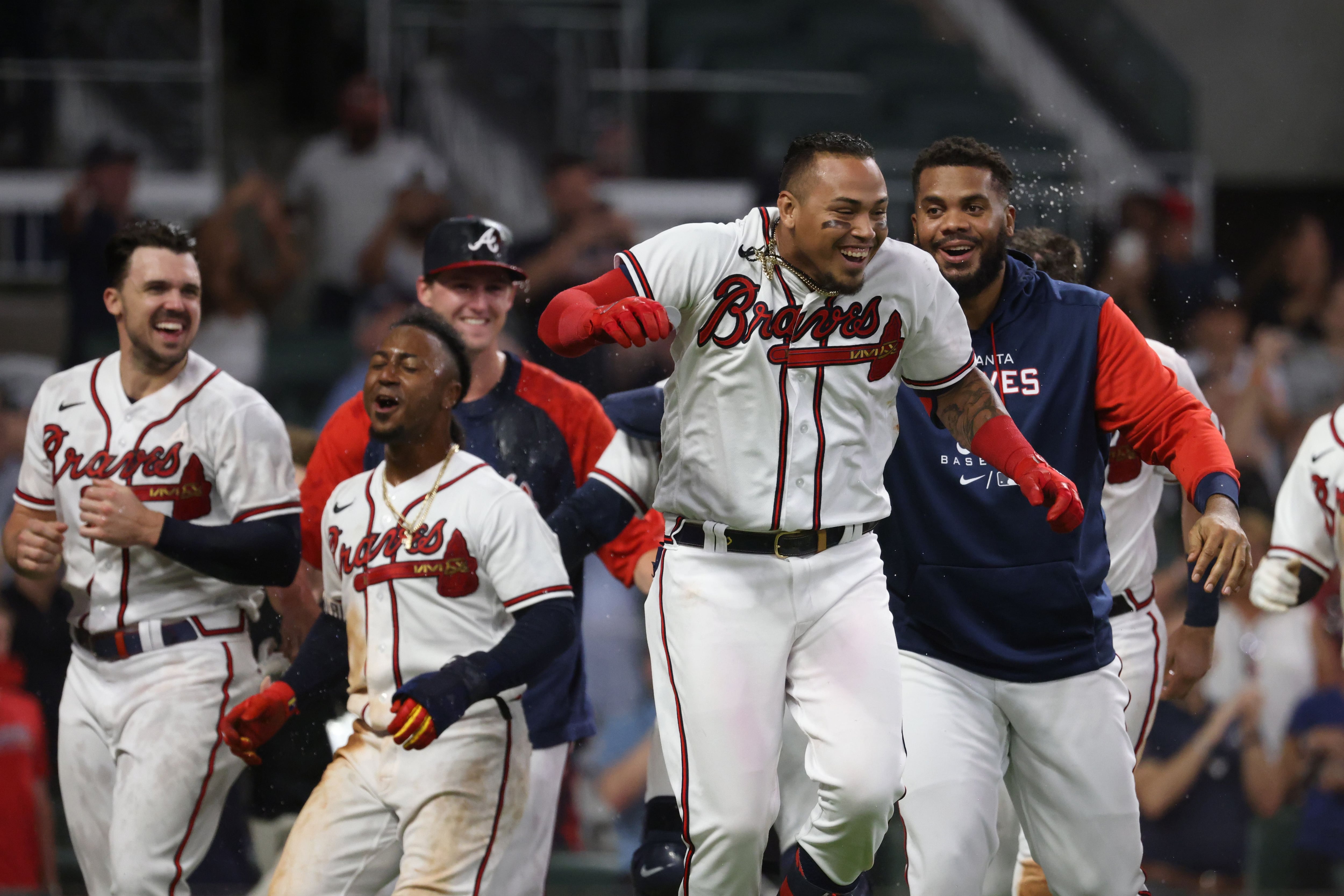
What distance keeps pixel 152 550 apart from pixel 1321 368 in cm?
571

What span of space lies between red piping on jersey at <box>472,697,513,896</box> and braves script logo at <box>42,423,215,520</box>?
3.77ft

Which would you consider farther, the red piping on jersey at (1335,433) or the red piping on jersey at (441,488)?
the red piping on jersey at (1335,433)

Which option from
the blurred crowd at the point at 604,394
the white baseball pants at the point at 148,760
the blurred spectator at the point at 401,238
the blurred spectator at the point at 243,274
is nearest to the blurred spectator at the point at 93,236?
the blurred crowd at the point at 604,394

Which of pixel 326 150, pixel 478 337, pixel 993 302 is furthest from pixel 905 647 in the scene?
pixel 326 150

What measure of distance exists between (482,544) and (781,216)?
3.63ft

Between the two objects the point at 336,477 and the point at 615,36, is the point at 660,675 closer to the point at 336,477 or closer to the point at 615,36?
the point at 336,477

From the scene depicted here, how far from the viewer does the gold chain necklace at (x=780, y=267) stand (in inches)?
130

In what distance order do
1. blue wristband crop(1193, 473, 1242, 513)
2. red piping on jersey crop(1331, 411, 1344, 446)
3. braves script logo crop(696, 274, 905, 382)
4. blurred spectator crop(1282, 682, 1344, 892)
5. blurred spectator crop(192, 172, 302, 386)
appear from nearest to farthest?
1. braves script logo crop(696, 274, 905, 382)
2. blue wristband crop(1193, 473, 1242, 513)
3. red piping on jersey crop(1331, 411, 1344, 446)
4. blurred spectator crop(1282, 682, 1344, 892)
5. blurred spectator crop(192, 172, 302, 386)

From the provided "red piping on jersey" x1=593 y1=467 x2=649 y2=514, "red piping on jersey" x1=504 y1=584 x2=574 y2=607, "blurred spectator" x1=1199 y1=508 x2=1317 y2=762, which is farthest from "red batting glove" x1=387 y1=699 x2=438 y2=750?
"blurred spectator" x1=1199 y1=508 x2=1317 y2=762

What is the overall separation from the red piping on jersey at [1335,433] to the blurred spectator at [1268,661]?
5.08 feet

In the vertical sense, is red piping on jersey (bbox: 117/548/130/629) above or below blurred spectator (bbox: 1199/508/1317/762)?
above

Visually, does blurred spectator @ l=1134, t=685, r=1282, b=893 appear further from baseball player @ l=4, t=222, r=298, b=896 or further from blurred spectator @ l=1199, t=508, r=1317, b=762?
baseball player @ l=4, t=222, r=298, b=896

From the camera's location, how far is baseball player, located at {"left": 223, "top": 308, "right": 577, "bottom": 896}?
11.7 feet

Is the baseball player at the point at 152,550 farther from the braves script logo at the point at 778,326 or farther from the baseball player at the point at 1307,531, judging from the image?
the baseball player at the point at 1307,531
